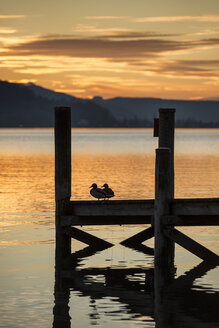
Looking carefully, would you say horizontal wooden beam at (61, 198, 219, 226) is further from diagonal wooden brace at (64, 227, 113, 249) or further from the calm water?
the calm water

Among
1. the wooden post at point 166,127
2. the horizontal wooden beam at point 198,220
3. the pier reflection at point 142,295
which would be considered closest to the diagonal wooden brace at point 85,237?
the pier reflection at point 142,295

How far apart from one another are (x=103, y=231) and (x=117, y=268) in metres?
5.85

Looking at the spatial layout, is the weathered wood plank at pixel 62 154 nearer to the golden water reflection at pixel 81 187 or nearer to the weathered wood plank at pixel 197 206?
the weathered wood plank at pixel 197 206

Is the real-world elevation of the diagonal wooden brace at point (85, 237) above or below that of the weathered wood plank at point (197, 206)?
below

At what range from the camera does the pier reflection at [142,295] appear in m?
12.8

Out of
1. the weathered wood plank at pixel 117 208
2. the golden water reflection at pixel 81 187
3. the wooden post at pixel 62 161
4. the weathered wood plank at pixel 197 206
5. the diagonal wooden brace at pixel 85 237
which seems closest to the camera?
the weathered wood plank at pixel 197 206

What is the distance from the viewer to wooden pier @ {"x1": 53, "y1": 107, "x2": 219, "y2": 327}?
14.6 metres

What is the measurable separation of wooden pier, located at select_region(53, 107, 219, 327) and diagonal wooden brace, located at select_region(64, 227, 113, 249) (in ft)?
0.08

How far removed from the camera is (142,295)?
47.6 feet

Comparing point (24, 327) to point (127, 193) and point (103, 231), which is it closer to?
point (103, 231)

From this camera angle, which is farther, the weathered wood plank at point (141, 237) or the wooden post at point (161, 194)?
the weathered wood plank at point (141, 237)

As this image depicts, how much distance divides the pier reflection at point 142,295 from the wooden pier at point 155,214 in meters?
0.08

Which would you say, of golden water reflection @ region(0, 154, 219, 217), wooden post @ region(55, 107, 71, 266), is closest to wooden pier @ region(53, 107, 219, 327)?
wooden post @ region(55, 107, 71, 266)

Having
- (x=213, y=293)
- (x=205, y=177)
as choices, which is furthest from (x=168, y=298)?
(x=205, y=177)
